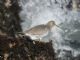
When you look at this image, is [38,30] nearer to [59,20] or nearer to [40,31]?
[40,31]

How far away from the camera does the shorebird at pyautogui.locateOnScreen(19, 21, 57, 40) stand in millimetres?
1501

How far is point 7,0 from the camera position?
1497mm

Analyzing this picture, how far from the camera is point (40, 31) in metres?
1.52

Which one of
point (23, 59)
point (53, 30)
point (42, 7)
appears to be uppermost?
point (42, 7)

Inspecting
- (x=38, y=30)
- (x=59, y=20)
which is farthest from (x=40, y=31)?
(x=59, y=20)

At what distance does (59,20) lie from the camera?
1.53 meters

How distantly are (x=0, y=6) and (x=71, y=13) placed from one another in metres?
0.41

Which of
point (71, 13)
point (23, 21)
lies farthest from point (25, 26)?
point (71, 13)

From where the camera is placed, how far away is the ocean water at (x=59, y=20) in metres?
1.51

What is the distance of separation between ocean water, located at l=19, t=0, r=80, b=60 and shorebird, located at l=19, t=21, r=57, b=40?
19mm

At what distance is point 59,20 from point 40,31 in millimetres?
129

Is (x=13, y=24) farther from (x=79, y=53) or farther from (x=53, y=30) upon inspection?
(x=79, y=53)

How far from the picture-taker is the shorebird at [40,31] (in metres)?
1.50

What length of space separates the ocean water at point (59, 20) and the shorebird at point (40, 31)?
0.02 meters
